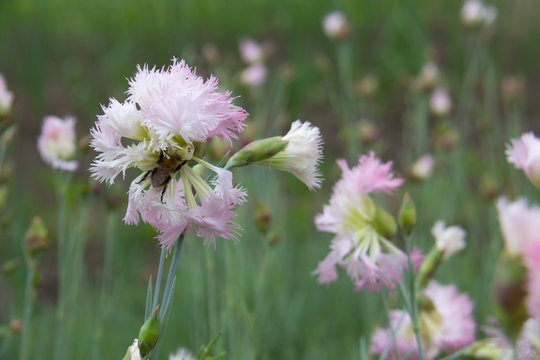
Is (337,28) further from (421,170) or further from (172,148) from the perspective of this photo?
(172,148)

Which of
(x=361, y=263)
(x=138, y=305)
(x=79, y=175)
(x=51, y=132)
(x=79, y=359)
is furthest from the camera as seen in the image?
(x=79, y=175)

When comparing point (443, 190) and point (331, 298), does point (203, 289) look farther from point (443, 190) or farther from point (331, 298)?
point (443, 190)

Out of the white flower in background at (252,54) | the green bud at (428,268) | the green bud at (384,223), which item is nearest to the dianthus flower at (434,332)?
the green bud at (428,268)

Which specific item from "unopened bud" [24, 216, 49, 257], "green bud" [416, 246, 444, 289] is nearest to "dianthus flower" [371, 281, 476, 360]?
"green bud" [416, 246, 444, 289]

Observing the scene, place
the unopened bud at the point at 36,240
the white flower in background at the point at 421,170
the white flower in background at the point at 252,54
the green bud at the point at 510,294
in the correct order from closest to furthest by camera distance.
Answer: the green bud at the point at 510,294, the unopened bud at the point at 36,240, the white flower in background at the point at 421,170, the white flower in background at the point at 252,54

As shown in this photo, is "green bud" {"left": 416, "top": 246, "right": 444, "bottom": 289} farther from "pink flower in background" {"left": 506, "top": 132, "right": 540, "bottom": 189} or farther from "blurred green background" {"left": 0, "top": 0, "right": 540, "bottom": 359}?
"blurred green background" {"left": 0, "top": 0, "right": 540, "bottom": 359}

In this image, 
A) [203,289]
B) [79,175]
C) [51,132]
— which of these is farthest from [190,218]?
[79,175]

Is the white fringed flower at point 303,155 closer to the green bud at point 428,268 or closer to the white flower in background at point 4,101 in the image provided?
the green bud at point 428,268
